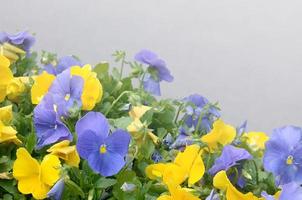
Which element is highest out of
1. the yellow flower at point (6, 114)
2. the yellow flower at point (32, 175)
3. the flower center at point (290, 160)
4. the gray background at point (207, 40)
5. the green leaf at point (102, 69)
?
the flower center at point (290, 160)

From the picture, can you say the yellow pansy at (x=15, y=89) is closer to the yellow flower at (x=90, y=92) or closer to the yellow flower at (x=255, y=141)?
the yellow flower at (x=90, y=92)

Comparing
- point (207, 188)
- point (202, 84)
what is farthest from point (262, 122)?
point (207, 188)

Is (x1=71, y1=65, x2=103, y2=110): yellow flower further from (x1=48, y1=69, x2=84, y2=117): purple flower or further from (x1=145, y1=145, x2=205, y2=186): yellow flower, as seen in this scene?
(x1=145, y1=145, x2=205, y2=186): yellow flower

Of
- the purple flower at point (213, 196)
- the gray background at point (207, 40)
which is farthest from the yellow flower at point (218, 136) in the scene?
the gray background at point (207, 40)

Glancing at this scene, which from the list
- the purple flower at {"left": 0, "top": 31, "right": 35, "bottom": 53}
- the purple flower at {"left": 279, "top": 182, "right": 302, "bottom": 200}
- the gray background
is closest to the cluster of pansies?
the purple flower at {"left": 279, "top": 182, "right": 302, "bottom": 200}

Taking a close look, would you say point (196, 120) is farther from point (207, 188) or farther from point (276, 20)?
point (276, 20)

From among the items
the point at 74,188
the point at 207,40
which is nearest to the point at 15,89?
the point at 74,188

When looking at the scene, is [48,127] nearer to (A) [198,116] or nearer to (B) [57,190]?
(B) [57,190]
